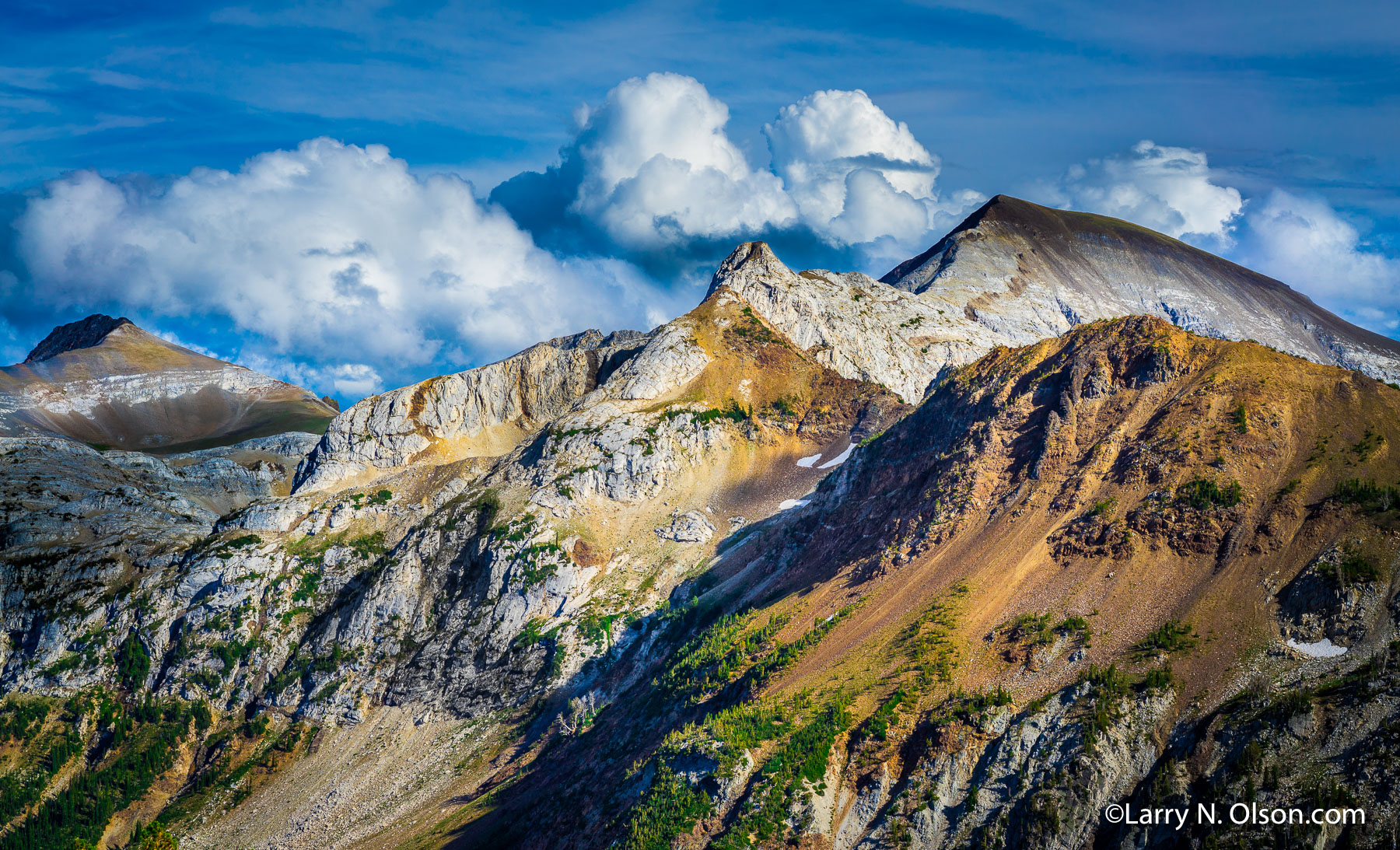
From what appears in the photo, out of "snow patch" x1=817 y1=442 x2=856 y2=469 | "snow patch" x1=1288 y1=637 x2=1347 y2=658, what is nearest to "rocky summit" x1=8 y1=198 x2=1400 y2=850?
"snow patch" x1=1288 y1=637 x2=1347 y2=658

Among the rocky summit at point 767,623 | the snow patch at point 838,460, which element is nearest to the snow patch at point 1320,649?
the rocky summit at point 767,623

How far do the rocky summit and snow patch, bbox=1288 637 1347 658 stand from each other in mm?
162

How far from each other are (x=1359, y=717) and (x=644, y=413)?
428 feet

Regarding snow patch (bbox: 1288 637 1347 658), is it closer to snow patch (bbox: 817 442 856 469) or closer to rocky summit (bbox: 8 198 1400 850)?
rocky summit (bbox: 8 198 1400 850)

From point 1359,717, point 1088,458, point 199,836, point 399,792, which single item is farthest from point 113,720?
point 1359,717

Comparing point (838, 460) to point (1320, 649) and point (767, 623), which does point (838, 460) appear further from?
point (1320, 649)

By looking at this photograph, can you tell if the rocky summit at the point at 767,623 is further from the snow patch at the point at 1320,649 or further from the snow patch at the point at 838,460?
the snow patch at the point at 838,460

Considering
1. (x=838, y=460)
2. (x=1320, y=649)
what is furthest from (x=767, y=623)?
(x=838, y=460)

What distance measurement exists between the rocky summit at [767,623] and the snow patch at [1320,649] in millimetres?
162

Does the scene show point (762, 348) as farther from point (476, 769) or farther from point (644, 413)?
point (476, 769)

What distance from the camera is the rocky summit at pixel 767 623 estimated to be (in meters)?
73.9

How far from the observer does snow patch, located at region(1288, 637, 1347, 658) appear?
70.9 m

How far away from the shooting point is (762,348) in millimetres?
196625

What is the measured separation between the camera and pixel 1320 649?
71.8 metres
